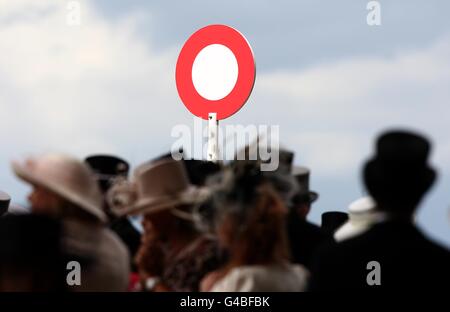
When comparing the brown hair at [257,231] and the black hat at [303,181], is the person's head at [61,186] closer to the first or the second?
the brown hair at [257,231]

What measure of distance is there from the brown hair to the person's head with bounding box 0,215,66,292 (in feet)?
3.81

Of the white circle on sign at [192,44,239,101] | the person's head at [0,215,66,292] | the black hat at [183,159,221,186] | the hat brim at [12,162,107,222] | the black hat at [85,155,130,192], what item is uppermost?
the white circle on sign at [192,44,239,101]

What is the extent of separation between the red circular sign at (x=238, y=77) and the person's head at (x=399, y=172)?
→ 15.9 ft

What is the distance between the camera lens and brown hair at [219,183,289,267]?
5.34 m

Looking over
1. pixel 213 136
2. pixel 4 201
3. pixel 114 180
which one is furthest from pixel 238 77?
pixel 114 180

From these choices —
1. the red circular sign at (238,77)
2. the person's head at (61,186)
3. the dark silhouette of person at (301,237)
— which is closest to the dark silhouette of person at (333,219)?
the red circular sign at (238,77)

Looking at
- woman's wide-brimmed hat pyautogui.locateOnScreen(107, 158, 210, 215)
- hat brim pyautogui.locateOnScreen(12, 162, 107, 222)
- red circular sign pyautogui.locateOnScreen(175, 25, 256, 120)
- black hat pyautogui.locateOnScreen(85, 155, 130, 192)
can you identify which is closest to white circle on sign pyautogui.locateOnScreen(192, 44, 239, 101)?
red circular sign pyautogui.locateOnScreen(175, 25, 256, 120)

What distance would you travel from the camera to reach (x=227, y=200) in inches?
214

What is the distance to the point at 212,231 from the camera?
575 cm

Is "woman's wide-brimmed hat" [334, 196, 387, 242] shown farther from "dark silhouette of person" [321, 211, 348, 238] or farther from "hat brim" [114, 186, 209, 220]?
"dark silhouette of person" [321, 211, 348, 238]

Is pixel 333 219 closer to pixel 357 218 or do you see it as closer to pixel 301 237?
pixel 357 218

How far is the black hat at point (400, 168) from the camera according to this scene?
15.5 ft
